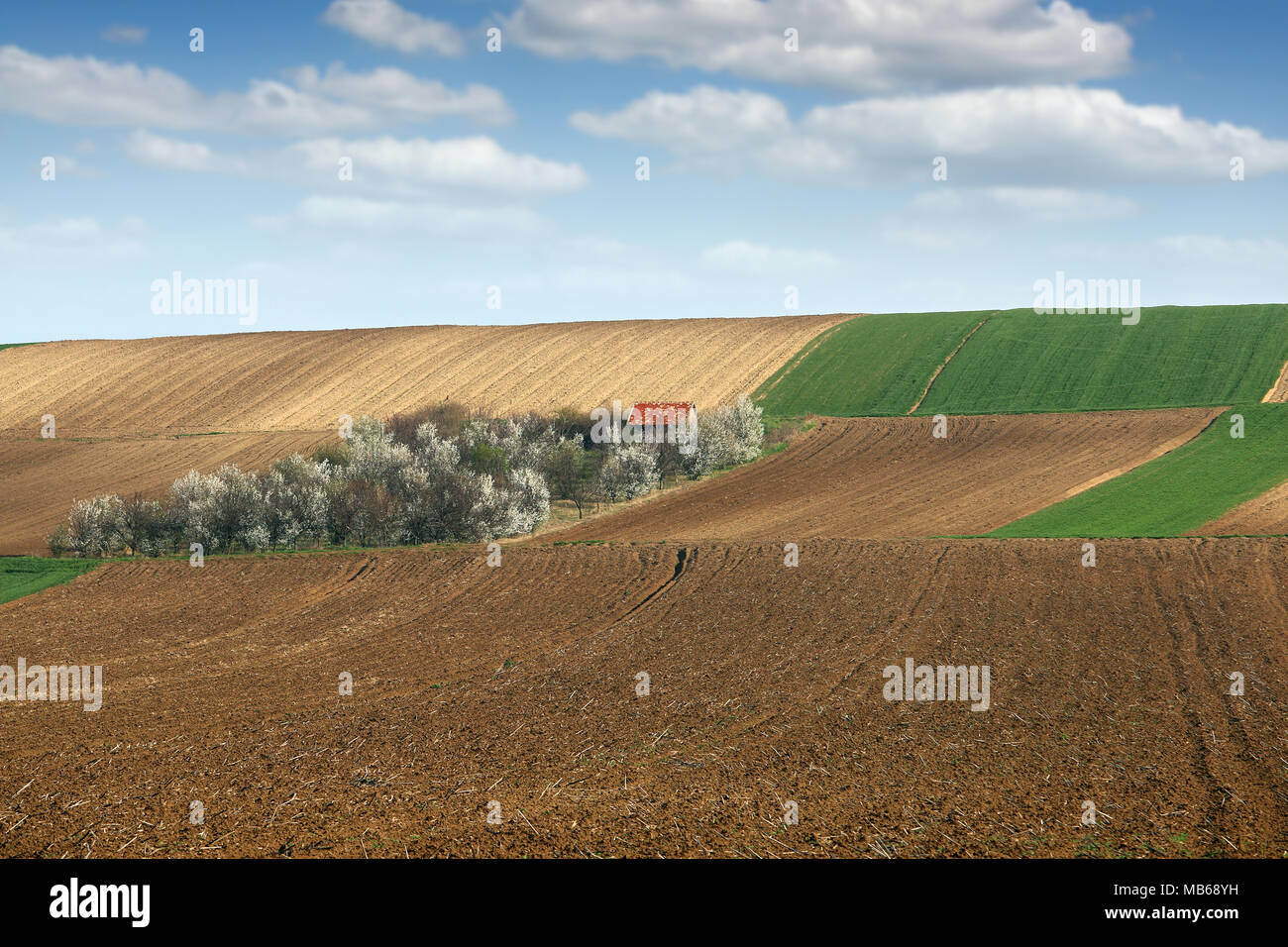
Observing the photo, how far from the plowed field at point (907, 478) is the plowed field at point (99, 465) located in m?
25.2

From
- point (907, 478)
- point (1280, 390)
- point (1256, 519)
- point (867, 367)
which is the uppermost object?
point (867, 367)

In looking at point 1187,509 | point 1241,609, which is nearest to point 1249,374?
point 1187,509

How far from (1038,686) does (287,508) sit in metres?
32.6

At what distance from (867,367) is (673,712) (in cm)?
6014

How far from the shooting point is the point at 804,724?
61.7ft

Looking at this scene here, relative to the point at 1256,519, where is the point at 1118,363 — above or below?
above

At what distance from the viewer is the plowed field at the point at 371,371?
245 feet

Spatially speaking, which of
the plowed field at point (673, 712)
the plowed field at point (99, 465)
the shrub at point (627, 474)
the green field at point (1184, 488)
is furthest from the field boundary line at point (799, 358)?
the plowed field at point (673, 712)

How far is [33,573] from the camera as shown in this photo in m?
37.5

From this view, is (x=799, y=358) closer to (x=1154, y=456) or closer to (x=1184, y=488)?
(x=1154, y=456)

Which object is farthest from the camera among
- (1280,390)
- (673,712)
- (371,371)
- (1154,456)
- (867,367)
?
(371,371)

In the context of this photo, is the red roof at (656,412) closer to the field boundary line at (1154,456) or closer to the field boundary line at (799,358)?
the field boundary line at (799,358)

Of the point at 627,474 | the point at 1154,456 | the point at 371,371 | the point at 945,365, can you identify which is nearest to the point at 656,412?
the point at 627,474

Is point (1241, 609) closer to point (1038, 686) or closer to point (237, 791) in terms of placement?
point (1038, 686)
